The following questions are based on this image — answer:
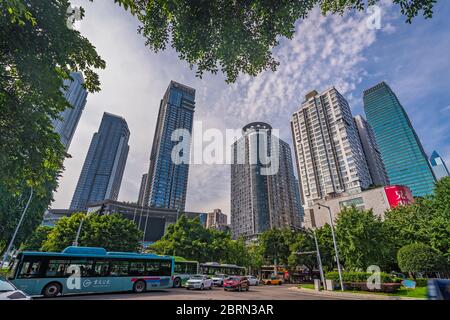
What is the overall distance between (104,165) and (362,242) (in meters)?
191

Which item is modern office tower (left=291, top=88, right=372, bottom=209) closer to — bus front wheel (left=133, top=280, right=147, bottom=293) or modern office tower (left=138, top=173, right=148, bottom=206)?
bus front wheel (left=133, top=280, right=147, bottom=293)

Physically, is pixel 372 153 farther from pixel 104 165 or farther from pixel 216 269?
pixel 104 165

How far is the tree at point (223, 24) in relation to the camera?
20.7ft

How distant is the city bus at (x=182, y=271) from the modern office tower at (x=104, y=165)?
164 metres

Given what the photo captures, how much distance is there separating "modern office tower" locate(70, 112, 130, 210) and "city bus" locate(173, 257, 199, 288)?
164 m

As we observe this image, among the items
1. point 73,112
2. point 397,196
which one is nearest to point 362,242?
point 397,196

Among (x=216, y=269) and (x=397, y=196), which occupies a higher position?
(x=397, y=196)

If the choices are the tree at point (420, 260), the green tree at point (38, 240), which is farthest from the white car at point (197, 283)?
the green tree at point (38, 240)

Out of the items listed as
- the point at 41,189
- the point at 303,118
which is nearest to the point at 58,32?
the point at 41,189

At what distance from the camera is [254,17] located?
22.5ft

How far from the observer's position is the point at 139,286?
16.6 meters

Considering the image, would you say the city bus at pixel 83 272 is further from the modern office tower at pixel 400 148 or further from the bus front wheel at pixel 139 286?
the modern office tower at pixel 400 148

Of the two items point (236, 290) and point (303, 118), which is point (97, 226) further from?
point (303, 118)
